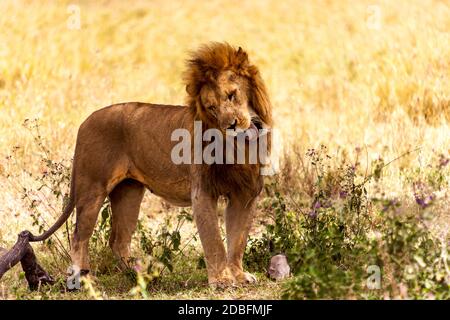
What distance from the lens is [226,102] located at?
5.91 metres

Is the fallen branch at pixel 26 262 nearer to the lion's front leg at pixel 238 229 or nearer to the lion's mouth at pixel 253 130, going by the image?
the lion's front leg at pixel 238 229

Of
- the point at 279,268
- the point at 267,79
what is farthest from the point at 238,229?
the point at 267,79

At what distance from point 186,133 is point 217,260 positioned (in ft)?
2.63

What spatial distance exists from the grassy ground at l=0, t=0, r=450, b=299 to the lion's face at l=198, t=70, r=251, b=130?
82 centimetres

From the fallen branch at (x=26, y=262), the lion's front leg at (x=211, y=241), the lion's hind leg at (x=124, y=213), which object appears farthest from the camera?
the lion's hind leg at (x=124, y=213)

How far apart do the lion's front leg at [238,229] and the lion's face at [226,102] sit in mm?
598

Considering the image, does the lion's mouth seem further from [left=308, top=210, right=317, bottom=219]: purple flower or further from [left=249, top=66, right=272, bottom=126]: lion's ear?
[left=308, top=210, right=317, bottom=219]: purple flower

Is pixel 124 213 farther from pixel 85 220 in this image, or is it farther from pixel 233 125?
pixel 233 125

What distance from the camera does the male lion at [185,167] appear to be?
6.06 meters

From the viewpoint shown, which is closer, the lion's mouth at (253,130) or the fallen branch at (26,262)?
the lion's mouth at (253,130)

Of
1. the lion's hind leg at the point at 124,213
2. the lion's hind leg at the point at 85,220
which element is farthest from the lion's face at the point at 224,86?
the lion's hind leg at the point at 124,213

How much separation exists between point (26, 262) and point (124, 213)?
0.80 m

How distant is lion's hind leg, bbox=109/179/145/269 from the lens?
696 centimetres

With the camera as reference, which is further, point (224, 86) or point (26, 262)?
point (26, 262)
